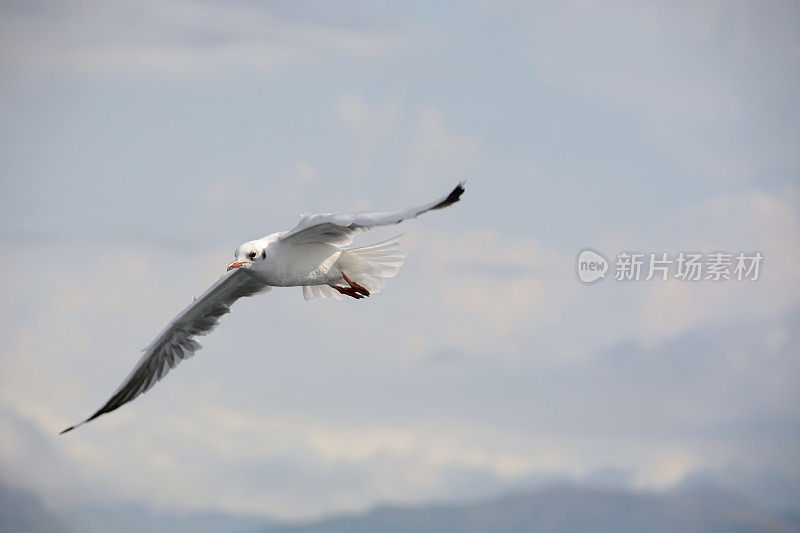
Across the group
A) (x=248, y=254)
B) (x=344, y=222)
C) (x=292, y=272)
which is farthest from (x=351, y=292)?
(x=344, y=222)

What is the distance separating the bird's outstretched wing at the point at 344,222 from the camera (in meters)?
8.58

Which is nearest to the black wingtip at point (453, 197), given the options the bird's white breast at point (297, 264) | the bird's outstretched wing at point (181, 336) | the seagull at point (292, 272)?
the seagull at point (292, 272)

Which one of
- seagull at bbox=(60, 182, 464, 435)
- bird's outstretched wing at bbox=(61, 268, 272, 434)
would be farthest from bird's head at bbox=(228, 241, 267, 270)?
bird's outstretched wing at bbox=(61, 268, 272, 434)

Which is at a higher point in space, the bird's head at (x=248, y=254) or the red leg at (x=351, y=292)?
the red leg at (x=351, y=292)

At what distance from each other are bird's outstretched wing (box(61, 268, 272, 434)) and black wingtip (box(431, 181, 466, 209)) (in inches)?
142

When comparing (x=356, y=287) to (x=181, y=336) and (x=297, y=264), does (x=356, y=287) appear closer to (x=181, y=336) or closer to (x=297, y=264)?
(x=297, y=264)

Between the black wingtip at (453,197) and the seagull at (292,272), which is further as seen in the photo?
the seagull at (292,272)

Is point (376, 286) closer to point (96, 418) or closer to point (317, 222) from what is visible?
point (317, 222)

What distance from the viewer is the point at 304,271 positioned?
1038 centimetres

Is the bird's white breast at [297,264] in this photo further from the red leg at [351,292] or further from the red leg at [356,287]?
the red leg at [351,292]

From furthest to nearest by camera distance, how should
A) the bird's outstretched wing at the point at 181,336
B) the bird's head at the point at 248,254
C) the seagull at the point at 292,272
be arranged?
the bird's outstretched wing at the point at 181,336
the bird's head at the point at 248,254
the seagull at the point at 292,272

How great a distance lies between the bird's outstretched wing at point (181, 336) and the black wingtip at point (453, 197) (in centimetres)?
362

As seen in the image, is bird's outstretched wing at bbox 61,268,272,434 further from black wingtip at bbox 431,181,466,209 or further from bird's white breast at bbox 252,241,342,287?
black wingtip at bbox 431,181,466,209

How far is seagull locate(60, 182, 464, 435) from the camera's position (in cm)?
957
